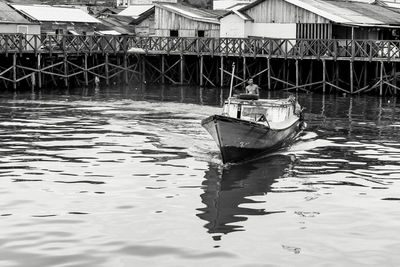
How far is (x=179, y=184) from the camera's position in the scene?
22.6 meters

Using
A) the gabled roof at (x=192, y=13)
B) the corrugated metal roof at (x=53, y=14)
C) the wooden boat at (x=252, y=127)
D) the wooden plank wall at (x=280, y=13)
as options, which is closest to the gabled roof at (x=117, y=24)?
the corrugated metal roof at (x=53, y=14)

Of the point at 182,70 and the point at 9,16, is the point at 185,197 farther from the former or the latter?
the point at 182,70

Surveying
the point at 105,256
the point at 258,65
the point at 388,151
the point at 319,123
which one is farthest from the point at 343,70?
the point at 105,256

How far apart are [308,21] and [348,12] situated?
3.52 meters

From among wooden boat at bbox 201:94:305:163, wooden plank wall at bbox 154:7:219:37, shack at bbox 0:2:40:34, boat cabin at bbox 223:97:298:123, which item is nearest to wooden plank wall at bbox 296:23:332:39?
wooden plank wall at bbox 154:7:219:37

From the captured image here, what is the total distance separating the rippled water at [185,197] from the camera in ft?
54.1

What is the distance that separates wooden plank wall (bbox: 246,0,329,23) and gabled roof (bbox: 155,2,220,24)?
424cm

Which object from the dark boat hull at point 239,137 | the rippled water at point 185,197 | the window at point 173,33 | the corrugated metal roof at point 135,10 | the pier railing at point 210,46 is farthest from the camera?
the corrugated metal roof at point 135,10

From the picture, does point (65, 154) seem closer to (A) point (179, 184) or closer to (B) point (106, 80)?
(A) point (179, 184)

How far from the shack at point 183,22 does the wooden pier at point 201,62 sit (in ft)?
6.78

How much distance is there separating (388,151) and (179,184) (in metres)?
9.35

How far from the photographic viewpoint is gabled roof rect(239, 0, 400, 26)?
4900cm

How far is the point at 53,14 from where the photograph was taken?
186 ft

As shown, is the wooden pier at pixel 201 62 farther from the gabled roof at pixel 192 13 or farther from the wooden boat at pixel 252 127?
the wooden boat at pixel 252 127
